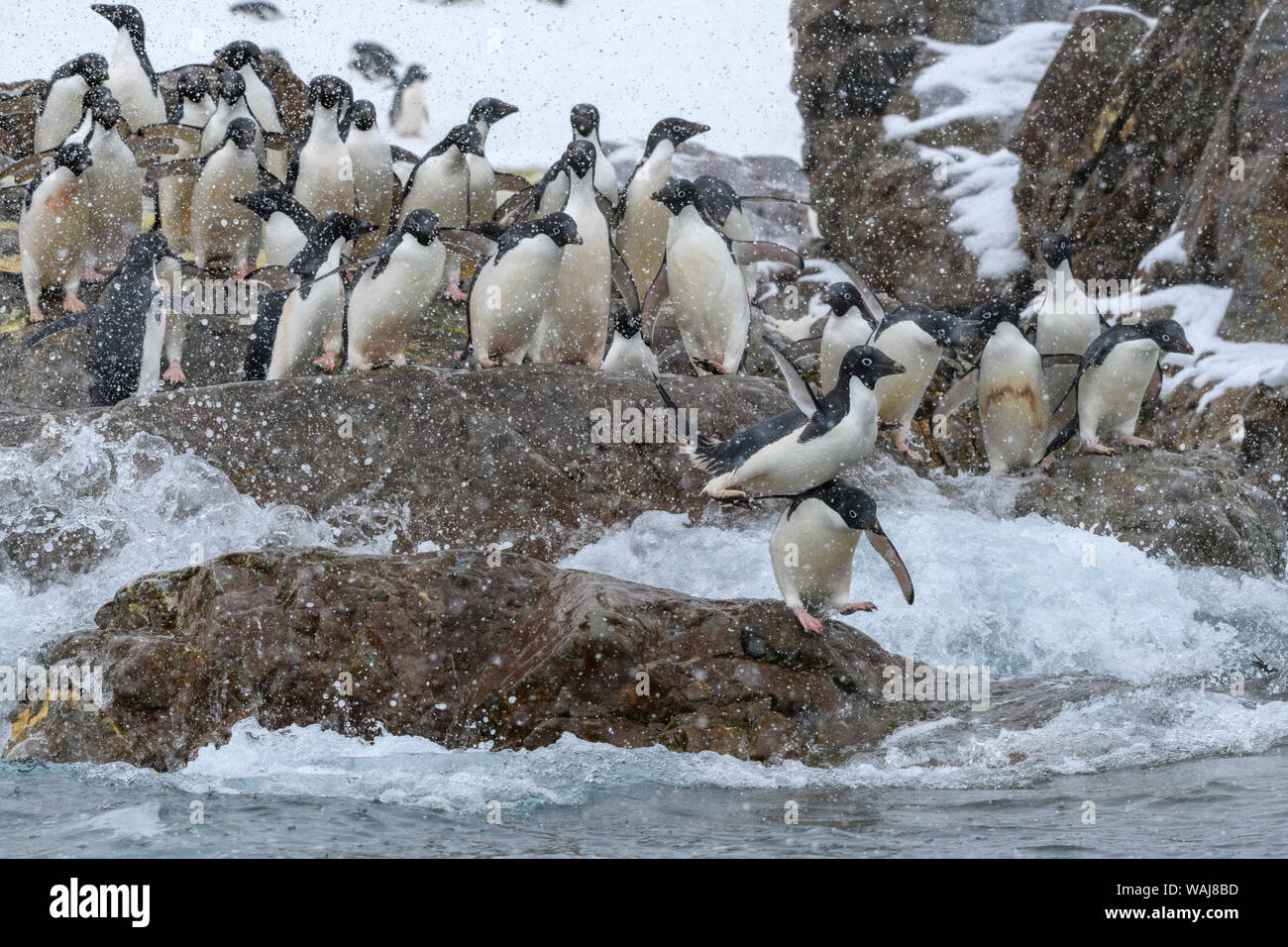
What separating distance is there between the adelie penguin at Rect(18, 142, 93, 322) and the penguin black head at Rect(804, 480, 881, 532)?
456 cm

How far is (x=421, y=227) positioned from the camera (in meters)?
6.54

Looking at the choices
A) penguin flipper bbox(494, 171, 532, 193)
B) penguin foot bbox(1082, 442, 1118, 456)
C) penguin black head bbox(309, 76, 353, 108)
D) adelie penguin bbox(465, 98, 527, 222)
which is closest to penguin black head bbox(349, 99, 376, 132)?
penguin black head bbox(309, 76, 353, 108)

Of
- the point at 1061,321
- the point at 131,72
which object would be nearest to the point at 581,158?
the point at 1061,321

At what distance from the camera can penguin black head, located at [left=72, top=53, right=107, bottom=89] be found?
8914 millimetres

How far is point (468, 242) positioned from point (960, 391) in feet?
9.50

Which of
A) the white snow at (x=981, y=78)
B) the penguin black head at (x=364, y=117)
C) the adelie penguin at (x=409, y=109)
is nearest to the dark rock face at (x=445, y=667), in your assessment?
the penguin black head at (x=364, y=117)

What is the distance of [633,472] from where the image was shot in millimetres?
6477

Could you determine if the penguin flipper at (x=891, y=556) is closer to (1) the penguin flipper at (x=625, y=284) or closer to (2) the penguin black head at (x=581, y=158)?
(1) the penguin flipper at (x=625, y=284)

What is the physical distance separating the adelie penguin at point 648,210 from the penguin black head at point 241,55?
324 cm

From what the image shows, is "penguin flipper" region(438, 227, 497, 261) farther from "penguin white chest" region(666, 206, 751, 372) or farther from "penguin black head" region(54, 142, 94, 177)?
"penguin black head" region(54, 142, 94, 177)

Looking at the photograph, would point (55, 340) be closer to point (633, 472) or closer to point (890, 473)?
point (633, 472)

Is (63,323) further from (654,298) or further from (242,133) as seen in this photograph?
(654,298)

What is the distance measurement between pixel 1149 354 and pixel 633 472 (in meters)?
2.70
